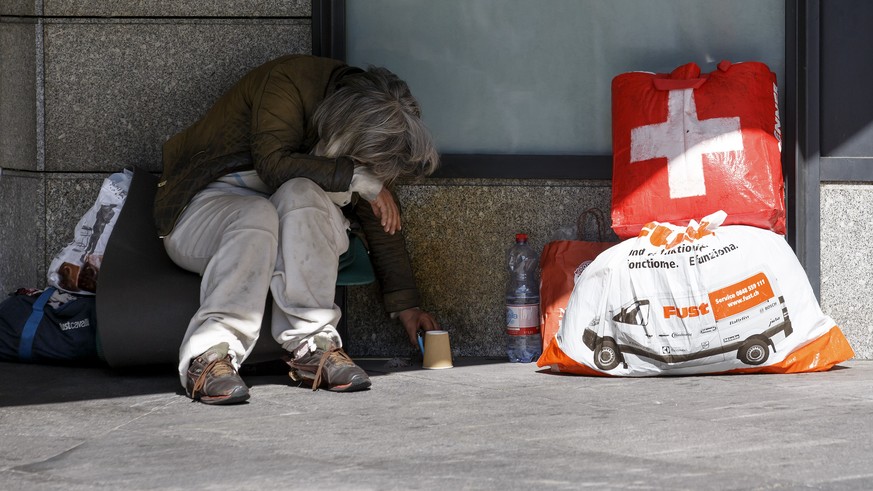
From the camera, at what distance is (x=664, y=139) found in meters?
3.59

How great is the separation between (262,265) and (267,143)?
0.46m

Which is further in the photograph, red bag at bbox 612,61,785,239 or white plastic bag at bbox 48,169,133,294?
white plastic bag at bbox 48,169,133,294

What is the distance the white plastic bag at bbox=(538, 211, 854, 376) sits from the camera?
3264 mm

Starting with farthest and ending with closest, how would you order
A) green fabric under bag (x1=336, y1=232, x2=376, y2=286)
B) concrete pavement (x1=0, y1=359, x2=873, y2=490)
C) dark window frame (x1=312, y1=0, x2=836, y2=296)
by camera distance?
dark window frame (x1=312, y1=0, x2=836, y2=296) → green fabric under bag (x1=336, y1=232, x2=376, y2=286) → concrete pavement (x1=0, y1=359, x2=873, y2=490)

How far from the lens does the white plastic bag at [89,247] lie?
3.79m

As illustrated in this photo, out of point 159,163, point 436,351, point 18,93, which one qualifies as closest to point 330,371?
point 436,351

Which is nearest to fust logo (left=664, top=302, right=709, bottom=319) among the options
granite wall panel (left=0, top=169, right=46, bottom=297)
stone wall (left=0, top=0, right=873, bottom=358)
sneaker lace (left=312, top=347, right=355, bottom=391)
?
stone wall (left=0, top=0, right=873, bottom=358)

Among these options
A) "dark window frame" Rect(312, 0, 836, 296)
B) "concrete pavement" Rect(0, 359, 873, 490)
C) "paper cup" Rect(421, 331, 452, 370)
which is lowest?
"concrete pavement" Rect(0, 359, 873, 490)

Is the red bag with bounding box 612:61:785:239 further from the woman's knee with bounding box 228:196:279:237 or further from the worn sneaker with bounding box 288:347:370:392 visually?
the woman's knee with bounding box 228:196:279:237

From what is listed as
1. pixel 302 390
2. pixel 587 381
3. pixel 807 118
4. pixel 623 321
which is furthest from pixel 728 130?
pixel 302 390

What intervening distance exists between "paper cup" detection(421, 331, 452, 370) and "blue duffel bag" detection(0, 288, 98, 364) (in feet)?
3.83

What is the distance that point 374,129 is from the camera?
3.36 meters

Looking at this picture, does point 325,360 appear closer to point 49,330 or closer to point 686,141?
point 49,330

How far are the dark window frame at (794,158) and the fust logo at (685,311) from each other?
819mm
